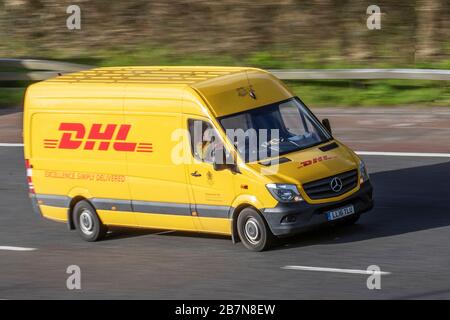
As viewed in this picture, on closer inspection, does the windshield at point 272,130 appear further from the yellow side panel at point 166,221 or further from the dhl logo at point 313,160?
the yellow side panel at point 166,221

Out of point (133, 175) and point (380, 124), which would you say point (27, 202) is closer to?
point (133, 175)

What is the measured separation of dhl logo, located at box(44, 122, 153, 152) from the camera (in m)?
12.8

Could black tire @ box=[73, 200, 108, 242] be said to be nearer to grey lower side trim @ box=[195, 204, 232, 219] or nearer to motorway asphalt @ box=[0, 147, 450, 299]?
motorway asphalt @ box=[0, 147, 450, 299]

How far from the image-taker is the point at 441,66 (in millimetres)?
22188

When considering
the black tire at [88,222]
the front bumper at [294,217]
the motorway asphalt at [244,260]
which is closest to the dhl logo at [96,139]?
the black tire at [88,222]

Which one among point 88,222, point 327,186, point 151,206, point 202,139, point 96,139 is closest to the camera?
point 327,186

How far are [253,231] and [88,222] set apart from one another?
102 inches

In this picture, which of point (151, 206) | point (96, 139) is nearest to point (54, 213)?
point (96, 139)

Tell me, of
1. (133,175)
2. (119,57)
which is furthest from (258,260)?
(119,57)

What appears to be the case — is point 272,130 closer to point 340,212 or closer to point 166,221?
point 340,212

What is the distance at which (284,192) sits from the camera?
1180 cm

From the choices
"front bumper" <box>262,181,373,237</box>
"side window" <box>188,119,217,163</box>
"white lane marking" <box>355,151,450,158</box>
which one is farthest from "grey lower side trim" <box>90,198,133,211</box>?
"white lane marking" <box>355,151,450,158</box>

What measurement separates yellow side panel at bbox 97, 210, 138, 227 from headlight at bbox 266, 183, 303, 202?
211cm

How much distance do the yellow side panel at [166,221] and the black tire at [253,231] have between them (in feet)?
2.39
